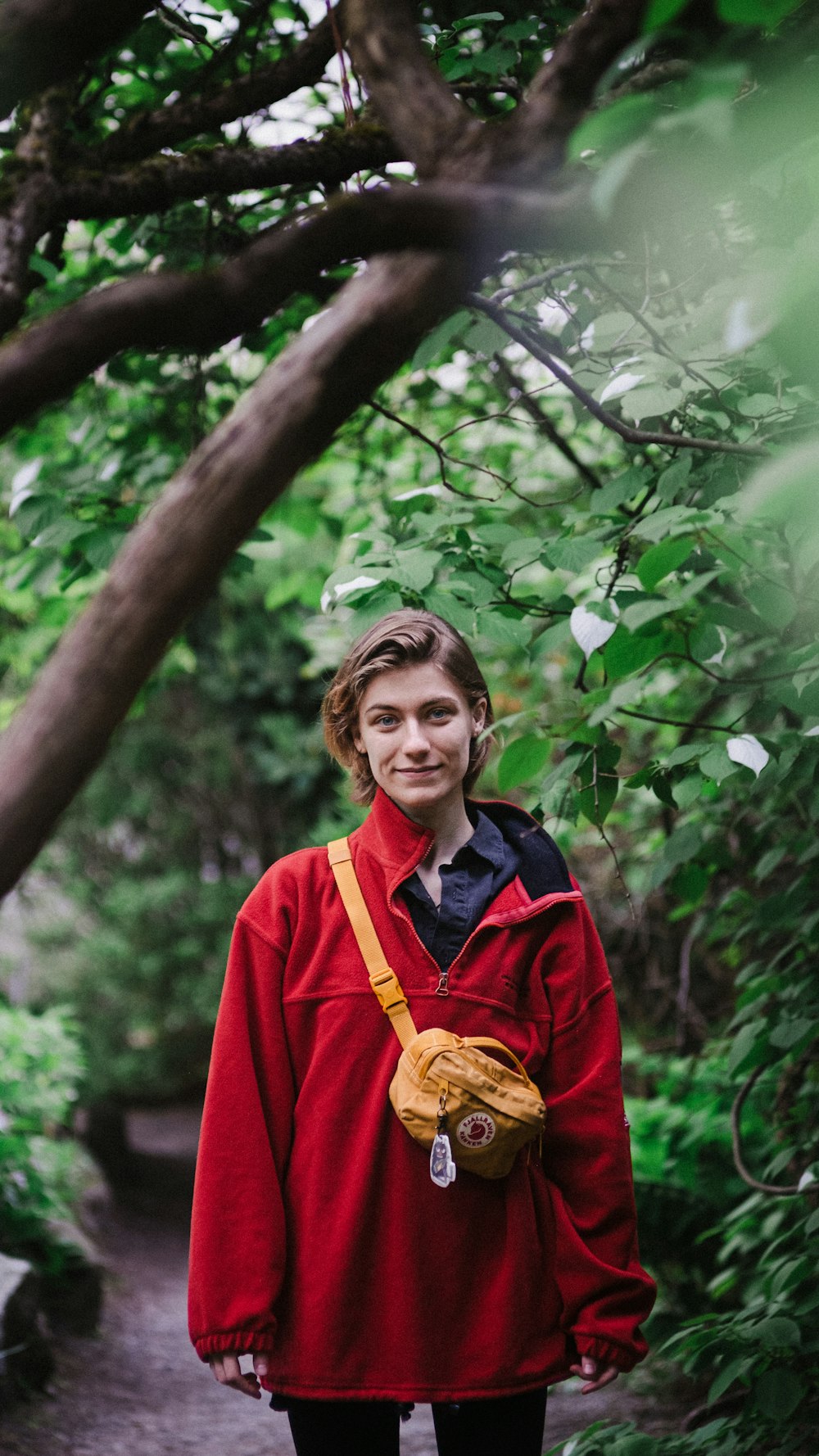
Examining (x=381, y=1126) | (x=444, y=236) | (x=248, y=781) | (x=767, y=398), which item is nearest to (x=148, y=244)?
(x=767, y=398)

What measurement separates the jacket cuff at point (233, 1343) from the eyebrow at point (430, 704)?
94cm

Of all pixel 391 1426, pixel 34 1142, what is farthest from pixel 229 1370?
pixel 34 1142

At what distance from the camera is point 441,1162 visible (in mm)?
1566

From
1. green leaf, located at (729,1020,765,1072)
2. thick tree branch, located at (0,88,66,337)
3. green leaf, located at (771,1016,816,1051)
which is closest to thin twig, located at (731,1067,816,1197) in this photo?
green leaf, located at (729,1020,765,1072)

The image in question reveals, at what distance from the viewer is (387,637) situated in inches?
71.5

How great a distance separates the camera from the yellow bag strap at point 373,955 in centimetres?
165

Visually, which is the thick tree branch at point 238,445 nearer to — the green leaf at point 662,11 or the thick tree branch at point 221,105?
the green leaf at point 662,11

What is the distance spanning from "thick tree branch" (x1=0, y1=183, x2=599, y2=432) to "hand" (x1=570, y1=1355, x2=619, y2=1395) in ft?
4.88

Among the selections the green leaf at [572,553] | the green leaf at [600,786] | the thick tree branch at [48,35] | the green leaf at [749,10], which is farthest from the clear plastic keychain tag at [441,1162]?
the thick tree branch at [48,35]

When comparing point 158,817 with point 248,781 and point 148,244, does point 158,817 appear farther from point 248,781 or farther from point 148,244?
point 148,244

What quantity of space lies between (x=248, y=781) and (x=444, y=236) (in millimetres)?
8696

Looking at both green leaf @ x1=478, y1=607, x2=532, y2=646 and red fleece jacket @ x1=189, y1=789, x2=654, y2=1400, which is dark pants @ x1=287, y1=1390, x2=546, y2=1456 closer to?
red fleece jacket @ x1=189, y1=789, x2=654, y2=1400

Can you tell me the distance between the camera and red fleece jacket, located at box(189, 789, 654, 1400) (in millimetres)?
1578

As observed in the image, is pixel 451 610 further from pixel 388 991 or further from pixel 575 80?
pixel 575 80
